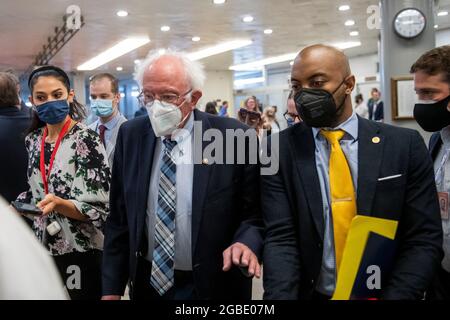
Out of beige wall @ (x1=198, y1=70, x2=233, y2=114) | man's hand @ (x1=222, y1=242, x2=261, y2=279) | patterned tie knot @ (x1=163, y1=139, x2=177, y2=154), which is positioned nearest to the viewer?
man's hand @ (x1=222, y1=242, x2=261, y2=279)

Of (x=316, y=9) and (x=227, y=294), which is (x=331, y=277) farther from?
(x=316, y=9)

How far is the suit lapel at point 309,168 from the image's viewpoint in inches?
61.1

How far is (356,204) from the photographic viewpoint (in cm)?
155

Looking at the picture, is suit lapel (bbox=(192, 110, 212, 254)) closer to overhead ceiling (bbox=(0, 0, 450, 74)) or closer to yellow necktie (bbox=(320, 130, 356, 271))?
yellow necktie (bbox=(320, 130, 356, 271))

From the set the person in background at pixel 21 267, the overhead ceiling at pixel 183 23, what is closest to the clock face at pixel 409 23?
the overhead ceiling at pixel 183 23

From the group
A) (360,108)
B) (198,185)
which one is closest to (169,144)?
(198,185)

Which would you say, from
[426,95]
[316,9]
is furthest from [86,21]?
[426,95]

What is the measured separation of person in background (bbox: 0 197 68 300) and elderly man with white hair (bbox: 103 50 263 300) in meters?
1.14

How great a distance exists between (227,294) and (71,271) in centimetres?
83

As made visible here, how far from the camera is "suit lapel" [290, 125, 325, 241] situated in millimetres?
1552

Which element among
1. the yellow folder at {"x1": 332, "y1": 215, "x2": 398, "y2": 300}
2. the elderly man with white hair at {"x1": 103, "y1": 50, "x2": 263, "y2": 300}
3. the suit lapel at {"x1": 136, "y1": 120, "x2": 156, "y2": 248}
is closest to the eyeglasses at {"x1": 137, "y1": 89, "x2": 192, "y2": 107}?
the elderly man with white hair at {"x1": 103, "y1": 50, "x2": 263, "y2": 300}

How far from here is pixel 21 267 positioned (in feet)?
1.63

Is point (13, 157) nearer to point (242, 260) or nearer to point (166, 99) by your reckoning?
point (166, 99)

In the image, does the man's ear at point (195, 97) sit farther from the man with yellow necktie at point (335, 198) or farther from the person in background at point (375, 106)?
the person in background at point (375, 106)
